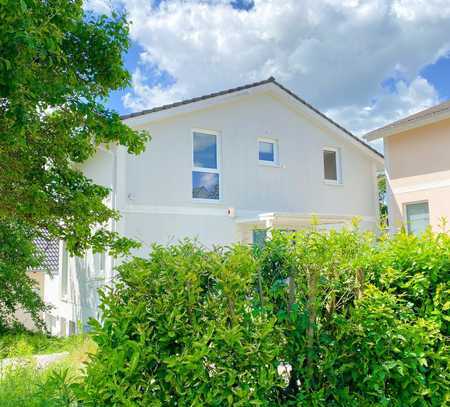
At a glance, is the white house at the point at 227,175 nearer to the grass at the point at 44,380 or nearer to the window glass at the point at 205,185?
the window glass at the point at 205,185

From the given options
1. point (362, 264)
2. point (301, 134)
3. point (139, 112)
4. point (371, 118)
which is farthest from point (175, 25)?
point (371, 118)

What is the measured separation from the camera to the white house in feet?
45.6

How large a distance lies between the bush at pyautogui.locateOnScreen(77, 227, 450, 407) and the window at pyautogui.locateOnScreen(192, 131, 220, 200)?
1098 cm

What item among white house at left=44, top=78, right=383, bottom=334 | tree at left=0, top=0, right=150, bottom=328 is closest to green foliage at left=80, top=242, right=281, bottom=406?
tree at left=0, top=0, right=150, bottom=328

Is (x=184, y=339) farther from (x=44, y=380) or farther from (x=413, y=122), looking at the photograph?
(x=413, y=122)

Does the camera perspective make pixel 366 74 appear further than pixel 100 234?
Yes

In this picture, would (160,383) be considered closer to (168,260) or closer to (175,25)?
(168,260)

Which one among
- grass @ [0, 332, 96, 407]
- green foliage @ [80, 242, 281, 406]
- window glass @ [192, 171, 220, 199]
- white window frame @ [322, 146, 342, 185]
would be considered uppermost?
white window frame @ [322, 146, 342, 185]

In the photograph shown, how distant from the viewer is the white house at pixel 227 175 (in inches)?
547

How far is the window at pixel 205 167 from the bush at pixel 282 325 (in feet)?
36.0

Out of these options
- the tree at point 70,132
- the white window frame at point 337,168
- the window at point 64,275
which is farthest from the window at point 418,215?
the window at point 64,275

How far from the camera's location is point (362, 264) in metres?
3.84

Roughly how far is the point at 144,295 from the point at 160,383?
634mm

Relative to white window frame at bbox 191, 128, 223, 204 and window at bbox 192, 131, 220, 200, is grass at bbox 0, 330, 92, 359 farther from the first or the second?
window at bbox 192, 131, 220, 200
